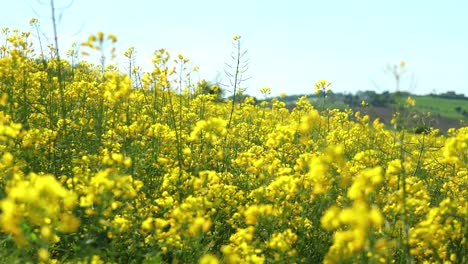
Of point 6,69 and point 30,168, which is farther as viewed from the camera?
point 6,69

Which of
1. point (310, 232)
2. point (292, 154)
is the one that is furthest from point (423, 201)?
point (292, 154)

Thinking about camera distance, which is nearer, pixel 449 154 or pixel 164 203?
pixel 449 154

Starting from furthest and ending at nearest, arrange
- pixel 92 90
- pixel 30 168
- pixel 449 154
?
pixel 92 90, pixel 30 168, pixel 449 154

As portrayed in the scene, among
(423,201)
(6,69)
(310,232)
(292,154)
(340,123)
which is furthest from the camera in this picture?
(340,123)

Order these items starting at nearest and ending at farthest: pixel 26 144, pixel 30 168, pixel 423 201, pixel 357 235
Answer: pixel 357 235 → pixel 423 201 → pixel 26 144 → pixel 30 168

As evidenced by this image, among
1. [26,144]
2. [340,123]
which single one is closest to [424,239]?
[26,144]

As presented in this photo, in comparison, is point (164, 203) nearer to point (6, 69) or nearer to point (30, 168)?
point (30, 168)

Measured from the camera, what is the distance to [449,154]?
2939 millimetres

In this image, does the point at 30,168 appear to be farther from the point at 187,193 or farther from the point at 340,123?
the point at 340,123

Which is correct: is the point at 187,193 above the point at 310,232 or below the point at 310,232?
above

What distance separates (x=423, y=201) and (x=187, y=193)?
1.63 meters

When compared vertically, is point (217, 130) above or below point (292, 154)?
above

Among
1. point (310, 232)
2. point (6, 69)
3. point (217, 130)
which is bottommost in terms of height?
point (310, 232)

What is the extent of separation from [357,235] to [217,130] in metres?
1.84
